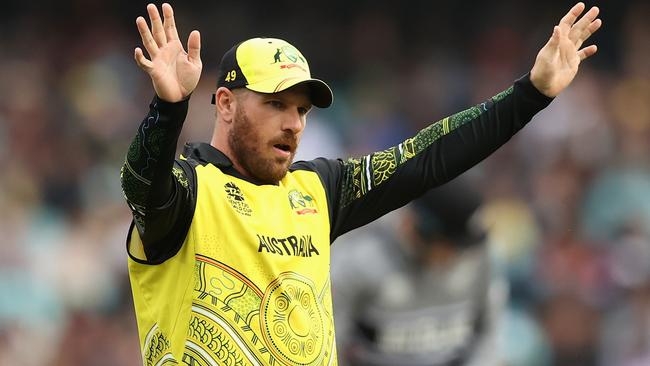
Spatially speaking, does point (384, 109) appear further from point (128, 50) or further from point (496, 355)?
point (496, 355)

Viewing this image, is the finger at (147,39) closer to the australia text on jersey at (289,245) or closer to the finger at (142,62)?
the finger at (142,62)

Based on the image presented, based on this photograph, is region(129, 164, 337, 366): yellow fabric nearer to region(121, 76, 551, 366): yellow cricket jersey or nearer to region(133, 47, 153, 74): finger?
region(121, 76, 551, 366): yellow cricket jersey

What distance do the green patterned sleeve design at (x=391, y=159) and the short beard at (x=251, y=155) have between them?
37 centimetres

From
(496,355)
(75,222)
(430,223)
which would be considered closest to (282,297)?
(430,223)

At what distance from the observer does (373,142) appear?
10906mm

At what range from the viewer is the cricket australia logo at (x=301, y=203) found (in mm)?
4172

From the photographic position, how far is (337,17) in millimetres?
11930

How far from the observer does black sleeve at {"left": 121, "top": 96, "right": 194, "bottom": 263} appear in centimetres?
356

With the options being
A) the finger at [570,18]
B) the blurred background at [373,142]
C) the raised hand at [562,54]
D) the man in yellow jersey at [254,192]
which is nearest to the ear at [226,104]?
the man in yellow jersey at [254,192]

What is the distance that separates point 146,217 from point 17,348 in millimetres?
5893

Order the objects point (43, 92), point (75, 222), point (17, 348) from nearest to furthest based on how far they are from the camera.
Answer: point (17, 348) → point (75, 222) → point (43, 92)

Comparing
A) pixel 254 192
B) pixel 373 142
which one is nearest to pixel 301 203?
pixel 254 192

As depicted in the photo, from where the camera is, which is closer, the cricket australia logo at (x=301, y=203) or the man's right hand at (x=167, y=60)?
the man's right hand at (x=167, y=60)

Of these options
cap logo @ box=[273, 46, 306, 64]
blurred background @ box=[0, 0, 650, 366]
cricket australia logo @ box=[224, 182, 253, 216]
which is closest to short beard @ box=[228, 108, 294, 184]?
cricket australia logo @ box=[224, 182, 253, 216]
